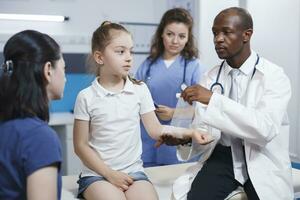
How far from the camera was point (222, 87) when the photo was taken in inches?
66.2

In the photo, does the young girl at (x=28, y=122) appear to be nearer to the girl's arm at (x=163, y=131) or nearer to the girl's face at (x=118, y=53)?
the girl's face at (x=118, y=53)

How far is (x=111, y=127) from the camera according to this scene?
1.60 metres

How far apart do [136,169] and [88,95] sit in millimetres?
396

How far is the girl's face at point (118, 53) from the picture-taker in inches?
63.8

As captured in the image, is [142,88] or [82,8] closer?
[142,88]

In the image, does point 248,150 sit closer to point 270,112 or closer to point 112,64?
point 270,112

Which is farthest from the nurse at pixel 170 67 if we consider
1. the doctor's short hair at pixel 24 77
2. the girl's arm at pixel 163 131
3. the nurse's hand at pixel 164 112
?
the doctor's short hair at pixel 24 77

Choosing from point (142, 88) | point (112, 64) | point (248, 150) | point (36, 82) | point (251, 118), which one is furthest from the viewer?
point (142, 88)

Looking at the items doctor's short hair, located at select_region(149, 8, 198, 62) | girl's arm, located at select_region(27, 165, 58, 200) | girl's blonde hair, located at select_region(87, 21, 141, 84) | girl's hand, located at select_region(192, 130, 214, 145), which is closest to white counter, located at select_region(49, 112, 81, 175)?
doctor's short hair, located at select_region(149, 8, 198, 62)

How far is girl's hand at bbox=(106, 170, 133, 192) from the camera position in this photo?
1.54m

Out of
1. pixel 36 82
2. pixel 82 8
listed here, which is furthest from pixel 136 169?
pixel 82 8

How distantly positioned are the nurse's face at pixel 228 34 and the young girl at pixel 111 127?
0.39m

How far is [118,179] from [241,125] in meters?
0.55

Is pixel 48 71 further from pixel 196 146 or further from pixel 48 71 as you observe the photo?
pixel 196 146
